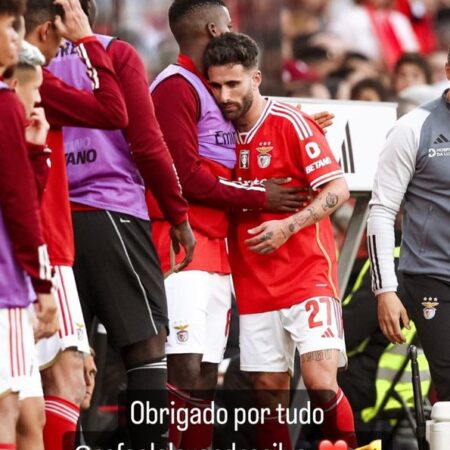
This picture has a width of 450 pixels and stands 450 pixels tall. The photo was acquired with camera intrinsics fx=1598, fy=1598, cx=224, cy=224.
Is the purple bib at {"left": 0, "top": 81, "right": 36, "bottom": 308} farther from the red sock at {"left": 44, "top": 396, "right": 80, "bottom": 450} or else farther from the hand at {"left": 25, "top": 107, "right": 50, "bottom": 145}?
the red sock at {"left": 44, "top": 396, "right": 80, "bottom": 450}

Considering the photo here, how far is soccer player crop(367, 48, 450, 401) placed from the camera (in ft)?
23.4

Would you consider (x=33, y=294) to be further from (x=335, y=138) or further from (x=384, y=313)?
(x=335, y=138)

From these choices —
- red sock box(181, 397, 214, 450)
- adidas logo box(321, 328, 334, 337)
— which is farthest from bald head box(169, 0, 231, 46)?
red sock box(181, 397, 214, 450)

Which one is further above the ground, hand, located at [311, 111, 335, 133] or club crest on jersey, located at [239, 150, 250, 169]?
hand, located at [311, 111, 335, 133]

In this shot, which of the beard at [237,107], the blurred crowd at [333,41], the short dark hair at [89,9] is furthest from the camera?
the blurred crowd at [333,41]

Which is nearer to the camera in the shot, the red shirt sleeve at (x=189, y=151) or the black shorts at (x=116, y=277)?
the black shorts at (x=116, y=277)

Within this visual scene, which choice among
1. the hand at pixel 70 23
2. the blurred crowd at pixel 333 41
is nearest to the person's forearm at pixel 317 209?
the hand at pixel 70 23

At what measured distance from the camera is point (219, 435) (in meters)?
8.73

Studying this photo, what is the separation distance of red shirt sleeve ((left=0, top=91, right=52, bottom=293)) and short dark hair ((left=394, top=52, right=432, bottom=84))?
386 inches

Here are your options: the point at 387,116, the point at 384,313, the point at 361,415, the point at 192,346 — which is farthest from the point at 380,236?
the point at 361,415

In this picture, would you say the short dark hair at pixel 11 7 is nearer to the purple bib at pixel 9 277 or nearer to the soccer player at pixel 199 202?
the purple bib at pixel 9 277

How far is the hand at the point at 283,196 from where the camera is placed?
24.4 feet

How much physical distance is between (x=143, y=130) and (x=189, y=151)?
26.1 inches

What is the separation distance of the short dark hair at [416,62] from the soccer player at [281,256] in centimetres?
751
